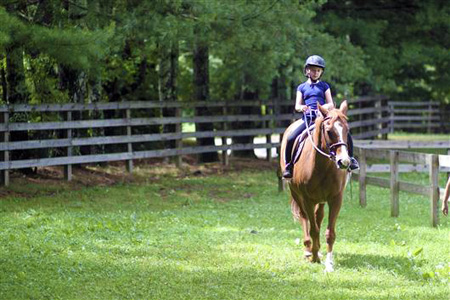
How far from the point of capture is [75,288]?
350 inches

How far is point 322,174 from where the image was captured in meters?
10.6

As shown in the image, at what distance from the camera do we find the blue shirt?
11070 millimetres

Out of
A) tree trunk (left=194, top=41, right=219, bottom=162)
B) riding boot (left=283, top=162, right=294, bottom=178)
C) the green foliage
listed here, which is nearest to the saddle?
riding boot (left=283, top=162, right=294, bottom=178)

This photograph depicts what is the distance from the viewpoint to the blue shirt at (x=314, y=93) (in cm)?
1107

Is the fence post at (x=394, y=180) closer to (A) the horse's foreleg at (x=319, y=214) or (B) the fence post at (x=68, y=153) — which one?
(A) the horse's foreleg at (x=319, y=214)

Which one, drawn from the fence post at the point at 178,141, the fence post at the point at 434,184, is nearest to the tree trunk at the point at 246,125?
the fence post at the point at 178,141

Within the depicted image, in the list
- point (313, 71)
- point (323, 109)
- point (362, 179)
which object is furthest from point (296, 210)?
point (362, 179)

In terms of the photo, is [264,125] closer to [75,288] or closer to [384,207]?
[384,207]

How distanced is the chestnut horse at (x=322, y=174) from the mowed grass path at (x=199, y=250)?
14.7 inches

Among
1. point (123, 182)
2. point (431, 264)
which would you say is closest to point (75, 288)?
point (431, 264)

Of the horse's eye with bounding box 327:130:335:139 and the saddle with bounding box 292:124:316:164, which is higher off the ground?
the horse's eye with bounding box 327:130:335:139

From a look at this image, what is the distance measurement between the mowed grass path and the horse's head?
1387 mm

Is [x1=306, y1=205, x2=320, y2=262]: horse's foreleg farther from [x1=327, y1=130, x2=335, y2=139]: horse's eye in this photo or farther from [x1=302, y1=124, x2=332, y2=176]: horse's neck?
[x1=327, y1=130, x2=335, y2=139]: horse's eye

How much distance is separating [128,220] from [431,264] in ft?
18.8
